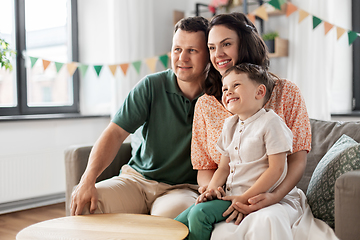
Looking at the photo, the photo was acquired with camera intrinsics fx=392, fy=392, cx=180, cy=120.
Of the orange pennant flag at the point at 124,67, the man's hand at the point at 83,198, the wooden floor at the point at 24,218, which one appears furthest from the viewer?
the orange pennant flag at the point at 124,67

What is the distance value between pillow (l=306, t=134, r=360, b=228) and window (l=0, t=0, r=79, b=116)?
8.39 feet

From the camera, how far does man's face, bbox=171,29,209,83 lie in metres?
1.79

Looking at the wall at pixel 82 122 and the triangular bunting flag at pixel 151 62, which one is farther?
the triangular bunting flag at pixel 151 62

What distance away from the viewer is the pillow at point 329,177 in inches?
55.8

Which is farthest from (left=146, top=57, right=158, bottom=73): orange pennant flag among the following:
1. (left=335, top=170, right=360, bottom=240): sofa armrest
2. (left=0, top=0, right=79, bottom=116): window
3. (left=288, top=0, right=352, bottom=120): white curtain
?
(left=335, top=170, right=360, bottom=240): sofa armrest

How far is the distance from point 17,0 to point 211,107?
2582 mm

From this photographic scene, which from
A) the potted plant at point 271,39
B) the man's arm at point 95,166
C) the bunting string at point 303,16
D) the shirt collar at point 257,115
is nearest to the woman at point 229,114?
the shirt collar at point 257,115

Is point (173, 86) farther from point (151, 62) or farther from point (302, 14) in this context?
point (151, 62)

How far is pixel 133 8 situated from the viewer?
384 cm

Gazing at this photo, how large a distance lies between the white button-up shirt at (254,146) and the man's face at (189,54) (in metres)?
0.45

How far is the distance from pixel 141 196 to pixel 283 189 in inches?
28.4

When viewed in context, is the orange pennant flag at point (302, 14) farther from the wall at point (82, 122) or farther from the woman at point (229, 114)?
the woman at point (229, 114)

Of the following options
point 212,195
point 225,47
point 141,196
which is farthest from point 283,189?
point 141,196

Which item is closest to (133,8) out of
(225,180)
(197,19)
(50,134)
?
(50,134)
